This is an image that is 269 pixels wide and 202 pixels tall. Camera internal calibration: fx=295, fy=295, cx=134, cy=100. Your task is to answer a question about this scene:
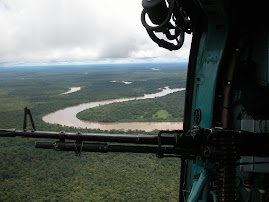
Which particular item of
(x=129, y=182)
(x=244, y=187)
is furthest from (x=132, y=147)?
(x=129, y=182)

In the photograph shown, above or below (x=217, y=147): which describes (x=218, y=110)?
above

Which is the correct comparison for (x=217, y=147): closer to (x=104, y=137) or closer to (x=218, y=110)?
(x=218, y=110)

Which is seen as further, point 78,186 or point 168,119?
point 168,119

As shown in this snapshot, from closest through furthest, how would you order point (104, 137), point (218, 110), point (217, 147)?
1. point (217, 147)
2. point (104, 137)
3. point (218, 110)

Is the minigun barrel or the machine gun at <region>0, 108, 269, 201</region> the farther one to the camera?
the minigun barrel

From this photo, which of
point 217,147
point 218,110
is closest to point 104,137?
point 217,147

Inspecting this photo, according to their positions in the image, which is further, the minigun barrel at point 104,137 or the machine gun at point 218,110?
the minigun barrel at point 104,137

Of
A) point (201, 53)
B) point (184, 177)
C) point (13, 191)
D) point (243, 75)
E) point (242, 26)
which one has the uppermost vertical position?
point (242, 26)

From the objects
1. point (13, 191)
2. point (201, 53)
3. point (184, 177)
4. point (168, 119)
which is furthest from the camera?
point (168, 119)

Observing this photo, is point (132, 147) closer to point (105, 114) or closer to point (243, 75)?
point (243, 75)

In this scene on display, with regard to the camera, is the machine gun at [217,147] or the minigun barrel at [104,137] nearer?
the machine gun at [217,147]

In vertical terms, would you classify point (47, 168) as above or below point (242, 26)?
below
